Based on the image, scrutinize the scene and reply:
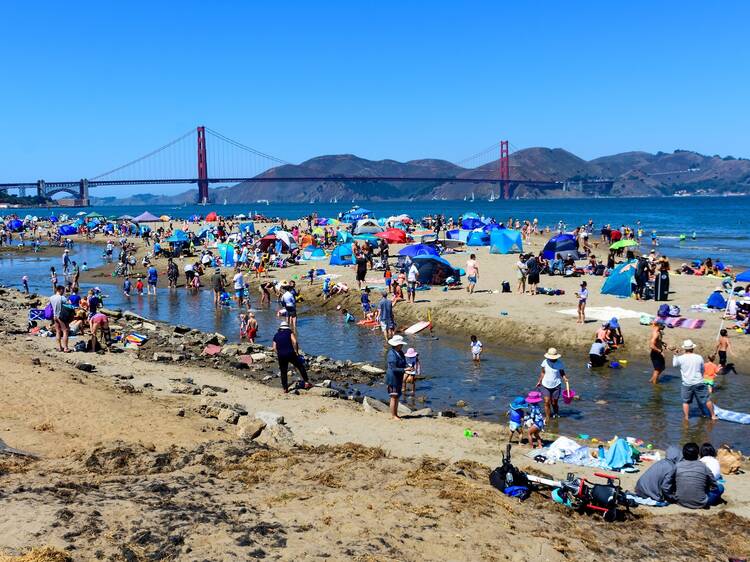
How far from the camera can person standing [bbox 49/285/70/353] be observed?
14.9 m

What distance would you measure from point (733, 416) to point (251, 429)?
754cm

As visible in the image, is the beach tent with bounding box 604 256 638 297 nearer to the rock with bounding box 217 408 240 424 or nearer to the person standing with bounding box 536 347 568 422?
the person standing with bounding box 536 347 568 422

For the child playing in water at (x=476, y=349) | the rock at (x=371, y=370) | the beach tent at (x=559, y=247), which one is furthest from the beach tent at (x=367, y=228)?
the rock at (x=371, y=370)

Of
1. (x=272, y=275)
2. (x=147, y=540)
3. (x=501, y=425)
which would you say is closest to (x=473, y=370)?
(x=501, y=425)

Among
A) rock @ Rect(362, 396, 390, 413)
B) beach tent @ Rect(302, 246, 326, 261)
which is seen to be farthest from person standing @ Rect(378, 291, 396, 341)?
beach tent @ Rect(302, 246, 326, 261)

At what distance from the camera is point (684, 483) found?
763 cm

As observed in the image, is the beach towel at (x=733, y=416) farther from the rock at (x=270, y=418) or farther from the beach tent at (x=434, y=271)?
the beach tent at (x=434, y=271)

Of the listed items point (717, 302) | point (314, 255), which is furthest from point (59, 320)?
point (314, 255)

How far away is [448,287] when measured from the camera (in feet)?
78.7

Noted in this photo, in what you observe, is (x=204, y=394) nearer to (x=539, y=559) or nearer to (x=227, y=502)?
(x=227, y=502)

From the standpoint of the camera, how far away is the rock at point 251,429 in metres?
9.53

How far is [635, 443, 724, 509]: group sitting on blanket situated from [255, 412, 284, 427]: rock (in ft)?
16.1

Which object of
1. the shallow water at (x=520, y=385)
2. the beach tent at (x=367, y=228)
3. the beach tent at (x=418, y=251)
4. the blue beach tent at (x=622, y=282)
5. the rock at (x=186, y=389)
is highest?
the beach tent at (x=367, y=228)

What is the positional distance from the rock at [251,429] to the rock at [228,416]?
1.29 ft
